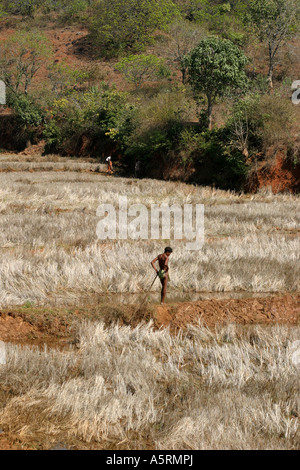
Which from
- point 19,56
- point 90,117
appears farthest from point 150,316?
point 19,56

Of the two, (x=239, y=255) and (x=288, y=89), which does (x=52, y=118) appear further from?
(x=239, y=255)

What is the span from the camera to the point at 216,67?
27219 millimetres

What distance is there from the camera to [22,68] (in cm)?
4697

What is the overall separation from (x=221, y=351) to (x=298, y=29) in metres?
39.1

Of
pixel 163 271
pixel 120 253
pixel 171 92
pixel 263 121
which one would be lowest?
pixel 120 253

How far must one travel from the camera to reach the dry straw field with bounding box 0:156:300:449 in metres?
4.70

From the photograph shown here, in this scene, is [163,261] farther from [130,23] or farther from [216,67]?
[130,23]

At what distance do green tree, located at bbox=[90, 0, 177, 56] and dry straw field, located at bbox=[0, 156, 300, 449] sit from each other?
54.4 meters

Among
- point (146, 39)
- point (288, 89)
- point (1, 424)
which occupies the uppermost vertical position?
point (146, 39)

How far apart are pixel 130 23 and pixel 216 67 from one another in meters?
40.4

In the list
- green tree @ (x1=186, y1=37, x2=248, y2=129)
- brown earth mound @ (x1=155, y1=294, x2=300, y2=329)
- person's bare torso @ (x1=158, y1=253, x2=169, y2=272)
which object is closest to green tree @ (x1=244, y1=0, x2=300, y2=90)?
green tree @ (x1=186, y1=37, x2=248, y2=129)

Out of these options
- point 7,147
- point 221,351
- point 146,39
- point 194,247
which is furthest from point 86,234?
point 146,39

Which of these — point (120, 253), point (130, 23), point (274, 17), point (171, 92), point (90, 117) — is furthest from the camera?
point (130, 23)

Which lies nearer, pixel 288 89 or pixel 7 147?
pixel 288 89
